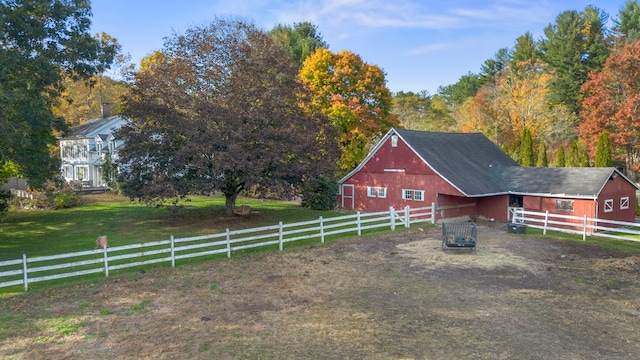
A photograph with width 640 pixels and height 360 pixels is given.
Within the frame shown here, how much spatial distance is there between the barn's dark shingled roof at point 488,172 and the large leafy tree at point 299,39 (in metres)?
21.2

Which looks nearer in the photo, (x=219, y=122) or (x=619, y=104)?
(x=219, y=122)

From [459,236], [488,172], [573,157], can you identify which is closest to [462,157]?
[488,172]

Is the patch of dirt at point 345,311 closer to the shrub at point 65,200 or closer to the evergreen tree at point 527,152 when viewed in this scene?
Result: the shrub at point 65,200

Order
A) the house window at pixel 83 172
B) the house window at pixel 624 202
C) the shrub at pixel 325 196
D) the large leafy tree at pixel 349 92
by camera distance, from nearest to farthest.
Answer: the house window at pixel 624 202
the shrub at pixel 325 196
the large leafy tree at pixel 349 92
the house window at pixel 83 172

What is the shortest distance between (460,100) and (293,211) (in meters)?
51.5

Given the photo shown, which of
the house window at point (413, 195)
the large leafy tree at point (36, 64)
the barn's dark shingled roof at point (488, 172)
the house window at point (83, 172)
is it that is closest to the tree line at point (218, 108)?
the large leafy tree at point (36, 64)

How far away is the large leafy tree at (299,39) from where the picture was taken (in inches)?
1775

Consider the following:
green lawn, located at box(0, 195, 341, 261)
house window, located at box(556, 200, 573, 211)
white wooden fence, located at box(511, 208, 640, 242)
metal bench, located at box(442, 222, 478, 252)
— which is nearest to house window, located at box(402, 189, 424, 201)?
green lawn, located at box(0, 195, 341, 261)

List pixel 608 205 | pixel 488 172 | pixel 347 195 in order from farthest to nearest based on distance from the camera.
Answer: pixel 347 195 < pixel 488 172 < pixel 608 205

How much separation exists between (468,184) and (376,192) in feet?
21.5

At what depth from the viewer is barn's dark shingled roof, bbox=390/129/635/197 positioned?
2336 cm

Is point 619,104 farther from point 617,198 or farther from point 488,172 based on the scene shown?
point 488,172

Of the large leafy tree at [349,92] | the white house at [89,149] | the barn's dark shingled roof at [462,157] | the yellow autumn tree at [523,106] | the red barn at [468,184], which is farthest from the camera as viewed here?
the yellow autumn tree at [523,106]

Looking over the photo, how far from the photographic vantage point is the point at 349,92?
119 feet
